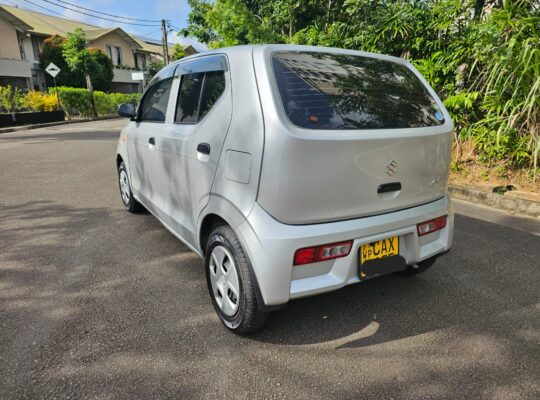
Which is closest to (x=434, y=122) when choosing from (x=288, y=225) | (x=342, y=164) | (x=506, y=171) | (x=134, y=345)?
(x=342, y=164)

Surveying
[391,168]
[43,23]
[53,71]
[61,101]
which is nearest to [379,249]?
[391,168]

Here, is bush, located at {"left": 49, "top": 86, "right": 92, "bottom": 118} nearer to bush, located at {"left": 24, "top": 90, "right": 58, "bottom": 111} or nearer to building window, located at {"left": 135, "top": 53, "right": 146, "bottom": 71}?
bush, located at {"left": 24, "top": 90, "right": 58, "bottom": 111}

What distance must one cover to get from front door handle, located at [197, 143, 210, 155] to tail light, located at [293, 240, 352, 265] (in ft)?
2.98

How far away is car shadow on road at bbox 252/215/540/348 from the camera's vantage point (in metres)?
2.43

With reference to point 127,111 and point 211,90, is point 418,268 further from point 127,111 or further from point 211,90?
point 127,111

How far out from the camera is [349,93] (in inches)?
88.8

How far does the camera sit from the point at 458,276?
3.15m

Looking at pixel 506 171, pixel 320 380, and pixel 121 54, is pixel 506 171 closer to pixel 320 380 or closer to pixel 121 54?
pixel 320 380

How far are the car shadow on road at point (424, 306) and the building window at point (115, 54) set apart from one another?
129 feet

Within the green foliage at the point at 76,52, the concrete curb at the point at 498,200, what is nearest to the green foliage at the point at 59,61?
the green foliage at the point at 76,52

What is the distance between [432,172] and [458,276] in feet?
3.96

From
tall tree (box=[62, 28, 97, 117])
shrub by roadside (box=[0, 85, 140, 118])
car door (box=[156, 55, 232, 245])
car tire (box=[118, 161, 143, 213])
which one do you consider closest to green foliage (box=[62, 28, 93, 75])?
tall tree (box=[62, 28, 97, 117])

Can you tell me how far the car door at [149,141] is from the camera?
3.30 m

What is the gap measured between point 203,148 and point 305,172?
0.82 metres
